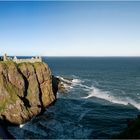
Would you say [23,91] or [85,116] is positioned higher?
[23,91]

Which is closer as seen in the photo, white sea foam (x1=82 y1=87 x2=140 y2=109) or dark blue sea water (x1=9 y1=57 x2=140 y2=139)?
dark blue sea water (x1=9 y1=57 x2=140 y2=139)

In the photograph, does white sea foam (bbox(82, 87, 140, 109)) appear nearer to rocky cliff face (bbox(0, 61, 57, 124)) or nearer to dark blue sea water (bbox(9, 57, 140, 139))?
dark blue sea water (bbox(9, 57, 140, 139))

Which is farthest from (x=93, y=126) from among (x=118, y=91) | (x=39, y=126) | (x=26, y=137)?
(x=118, y=91)

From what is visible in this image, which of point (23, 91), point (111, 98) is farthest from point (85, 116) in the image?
point (111, 98)

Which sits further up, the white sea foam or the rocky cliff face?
the rocky cliff face

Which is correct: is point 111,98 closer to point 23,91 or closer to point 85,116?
point 85,116

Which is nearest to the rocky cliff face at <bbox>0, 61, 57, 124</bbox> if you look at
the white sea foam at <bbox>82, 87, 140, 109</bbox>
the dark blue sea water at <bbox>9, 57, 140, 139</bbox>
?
the dark blue sea water at <bbox>9, 57, 140, 139</bbox>

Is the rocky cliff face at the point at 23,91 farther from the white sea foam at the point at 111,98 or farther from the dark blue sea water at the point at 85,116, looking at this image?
the white sea foam at the point at 111,98

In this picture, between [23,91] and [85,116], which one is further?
[23,91]

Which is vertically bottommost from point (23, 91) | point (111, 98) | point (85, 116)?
point (85, 116)
